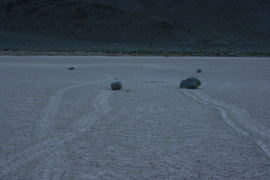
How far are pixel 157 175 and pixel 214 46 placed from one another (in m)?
53.0

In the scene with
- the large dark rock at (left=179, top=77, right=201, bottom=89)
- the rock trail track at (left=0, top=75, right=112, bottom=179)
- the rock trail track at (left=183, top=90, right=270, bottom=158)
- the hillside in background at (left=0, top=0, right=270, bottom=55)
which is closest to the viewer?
the rock trail track at (left=0, top=75, right=112, bottom=179)

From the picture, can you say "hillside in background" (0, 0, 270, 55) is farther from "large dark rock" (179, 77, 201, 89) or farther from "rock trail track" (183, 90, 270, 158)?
"rock trail track" (183, 90, 270, 158)

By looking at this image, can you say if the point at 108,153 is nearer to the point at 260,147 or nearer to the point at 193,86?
the point at 260,147

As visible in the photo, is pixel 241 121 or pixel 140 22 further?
pixel 140 22

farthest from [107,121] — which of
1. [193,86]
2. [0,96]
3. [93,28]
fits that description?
[93,28]

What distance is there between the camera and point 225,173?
11.8ft

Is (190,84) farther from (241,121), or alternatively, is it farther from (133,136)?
(133,136)

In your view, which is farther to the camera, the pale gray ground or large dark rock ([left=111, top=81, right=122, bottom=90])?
large dark rock ([left=111, top=81, right=122, bottom=90])

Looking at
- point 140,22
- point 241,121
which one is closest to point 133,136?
point 241,121

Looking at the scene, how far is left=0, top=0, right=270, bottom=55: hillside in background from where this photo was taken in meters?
59.6

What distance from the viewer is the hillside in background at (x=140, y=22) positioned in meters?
59.6

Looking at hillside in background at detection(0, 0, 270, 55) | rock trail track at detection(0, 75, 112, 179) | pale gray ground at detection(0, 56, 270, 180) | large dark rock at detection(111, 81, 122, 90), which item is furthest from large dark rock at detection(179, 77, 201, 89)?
hillside in background at detection(0, 0, 270, 55)

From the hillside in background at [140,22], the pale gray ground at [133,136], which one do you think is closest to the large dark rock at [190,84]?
the pale gray ground at [133,136]

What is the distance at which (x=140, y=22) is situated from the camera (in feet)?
214
